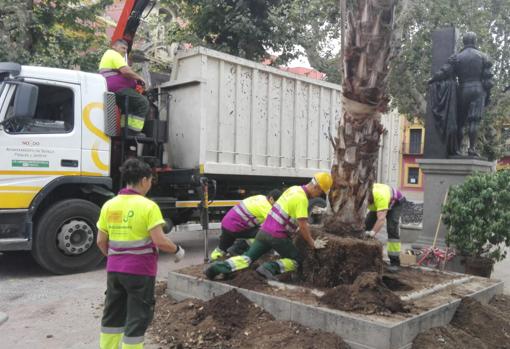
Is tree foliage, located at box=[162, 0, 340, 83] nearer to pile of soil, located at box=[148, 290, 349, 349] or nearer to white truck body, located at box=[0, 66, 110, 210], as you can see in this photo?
white truck body, located at box=[0, 66, 110, 210]

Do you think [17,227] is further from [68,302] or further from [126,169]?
[126,169]

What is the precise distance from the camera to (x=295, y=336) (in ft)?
12.5

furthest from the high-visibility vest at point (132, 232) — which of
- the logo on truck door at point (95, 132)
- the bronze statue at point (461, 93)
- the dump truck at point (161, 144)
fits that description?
the bronze statue at point (461, 93)

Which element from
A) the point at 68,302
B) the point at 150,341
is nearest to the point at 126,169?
the point at 150,341

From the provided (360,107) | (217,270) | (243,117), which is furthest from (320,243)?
(243,117)

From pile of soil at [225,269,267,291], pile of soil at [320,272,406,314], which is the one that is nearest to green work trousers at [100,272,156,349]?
pile of soil at [225,269,267,291]

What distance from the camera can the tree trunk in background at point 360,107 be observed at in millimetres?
4754

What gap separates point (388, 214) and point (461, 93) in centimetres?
276

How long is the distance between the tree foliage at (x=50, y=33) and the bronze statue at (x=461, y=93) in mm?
7780

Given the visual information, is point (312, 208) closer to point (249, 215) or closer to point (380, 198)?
point (380, 198)

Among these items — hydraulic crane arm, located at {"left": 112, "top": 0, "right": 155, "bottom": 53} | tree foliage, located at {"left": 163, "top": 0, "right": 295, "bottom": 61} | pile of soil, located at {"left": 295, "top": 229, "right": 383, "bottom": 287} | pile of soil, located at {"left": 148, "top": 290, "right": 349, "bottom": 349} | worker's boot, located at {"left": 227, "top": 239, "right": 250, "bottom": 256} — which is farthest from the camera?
tree foliage, located at {"left": 163, "top": 0, "right": 295, "bottom": 61}

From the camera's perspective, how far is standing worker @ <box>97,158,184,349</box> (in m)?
3.22

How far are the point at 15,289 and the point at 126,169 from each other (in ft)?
11.6

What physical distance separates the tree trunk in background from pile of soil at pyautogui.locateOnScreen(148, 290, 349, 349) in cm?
127
